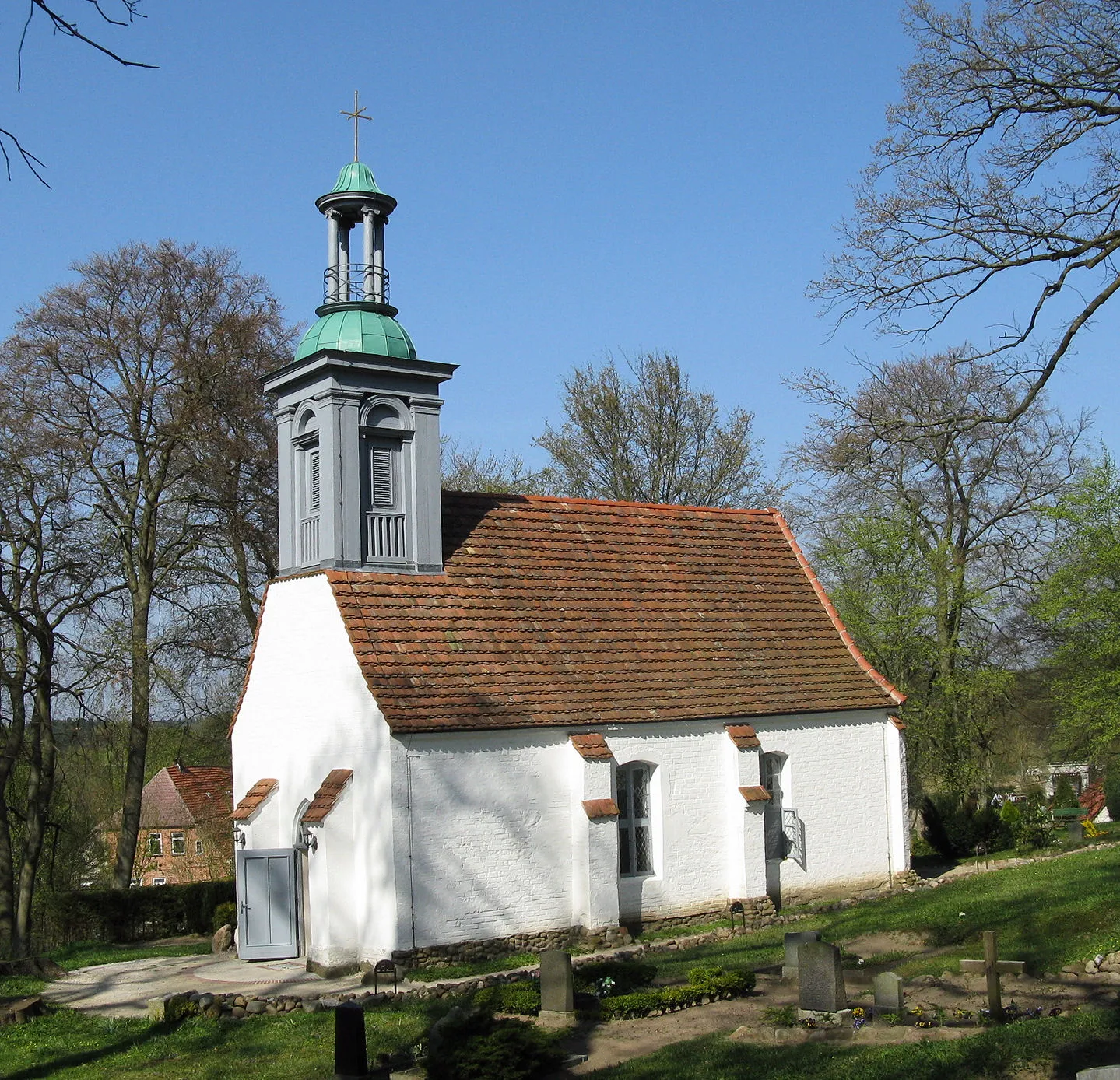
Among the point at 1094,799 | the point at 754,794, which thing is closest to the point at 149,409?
the point at 754,794

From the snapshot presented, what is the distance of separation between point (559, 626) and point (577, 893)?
14.1 feet

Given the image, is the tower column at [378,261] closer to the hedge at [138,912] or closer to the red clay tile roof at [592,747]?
the red clay tile roof at [592,747]

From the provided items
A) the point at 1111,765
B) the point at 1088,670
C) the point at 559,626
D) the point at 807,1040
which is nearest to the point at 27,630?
the point at 559,626

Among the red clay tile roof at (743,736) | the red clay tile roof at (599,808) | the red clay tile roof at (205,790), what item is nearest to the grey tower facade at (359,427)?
the red clay tile roof at (599,808)

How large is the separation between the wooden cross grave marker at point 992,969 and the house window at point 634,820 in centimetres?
637

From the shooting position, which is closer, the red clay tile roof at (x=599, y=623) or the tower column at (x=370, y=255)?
the red clay tile roof at (x=599, y=623)

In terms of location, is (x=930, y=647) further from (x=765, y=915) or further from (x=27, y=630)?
(x=27, y=630)

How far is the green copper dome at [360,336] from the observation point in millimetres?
20094

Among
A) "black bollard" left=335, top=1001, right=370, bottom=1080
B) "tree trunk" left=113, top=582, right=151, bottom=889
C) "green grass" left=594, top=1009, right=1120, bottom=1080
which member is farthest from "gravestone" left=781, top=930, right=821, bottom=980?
"tree trunk" left=113, top=582, right=151, bottom=889

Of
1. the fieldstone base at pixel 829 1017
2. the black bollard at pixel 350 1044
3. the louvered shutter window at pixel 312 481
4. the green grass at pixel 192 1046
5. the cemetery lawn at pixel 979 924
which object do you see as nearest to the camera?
the black bollard at pixel 350 1044

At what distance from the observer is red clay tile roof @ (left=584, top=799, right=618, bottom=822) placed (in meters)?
19.0

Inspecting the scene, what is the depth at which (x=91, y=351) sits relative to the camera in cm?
2794

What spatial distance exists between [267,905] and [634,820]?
5845mm

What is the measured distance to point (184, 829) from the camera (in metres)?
43.7
